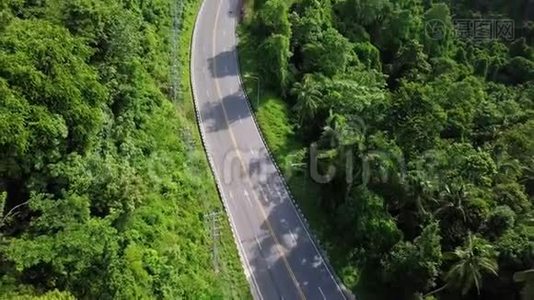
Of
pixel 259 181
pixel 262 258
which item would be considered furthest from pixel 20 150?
pixel 259 181

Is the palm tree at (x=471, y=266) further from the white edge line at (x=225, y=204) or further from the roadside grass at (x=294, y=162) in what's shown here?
the white edge line at (x=225, y=204)

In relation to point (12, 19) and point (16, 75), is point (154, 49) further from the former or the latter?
point (16, 75)

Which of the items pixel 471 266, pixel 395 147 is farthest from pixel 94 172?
pixel 471 266

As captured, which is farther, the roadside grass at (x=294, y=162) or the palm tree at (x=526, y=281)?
the roadside grass at (x=294, y=162)

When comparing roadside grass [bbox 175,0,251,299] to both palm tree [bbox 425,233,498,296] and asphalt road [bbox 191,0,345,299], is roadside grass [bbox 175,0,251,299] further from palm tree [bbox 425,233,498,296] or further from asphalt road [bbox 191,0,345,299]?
palm tree [bbox 425,233,498,296]

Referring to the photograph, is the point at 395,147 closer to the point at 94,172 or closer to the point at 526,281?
the point at 526,281

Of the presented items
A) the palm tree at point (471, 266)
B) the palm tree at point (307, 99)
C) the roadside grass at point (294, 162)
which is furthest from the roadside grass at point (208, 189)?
the palm tree at point (471, 266)
